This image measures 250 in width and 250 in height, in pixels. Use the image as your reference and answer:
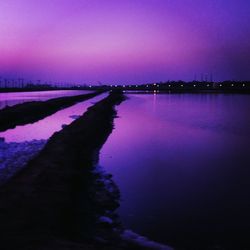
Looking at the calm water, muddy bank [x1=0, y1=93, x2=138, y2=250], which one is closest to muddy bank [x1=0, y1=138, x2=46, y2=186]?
muddy bank [x1=0, y1=93, x2=138, y2=250]

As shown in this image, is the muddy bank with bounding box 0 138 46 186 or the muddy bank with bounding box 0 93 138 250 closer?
the muddy bank with bounding box 0 93 138 250

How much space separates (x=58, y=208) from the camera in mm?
7801

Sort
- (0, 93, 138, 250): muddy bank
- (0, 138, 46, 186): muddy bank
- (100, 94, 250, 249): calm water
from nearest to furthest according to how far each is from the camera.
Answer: (0, 93, 138, 250): muddy bank
(100, 94, 250, 249): calm water
(0, 138, 46, 186): muddy bank

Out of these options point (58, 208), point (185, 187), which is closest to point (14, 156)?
point (185, 187)

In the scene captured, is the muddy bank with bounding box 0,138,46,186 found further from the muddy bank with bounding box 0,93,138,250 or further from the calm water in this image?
the calm water

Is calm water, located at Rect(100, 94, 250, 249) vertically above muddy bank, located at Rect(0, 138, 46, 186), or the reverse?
muddy bank, located at Rect(0, 138, 46, 186)

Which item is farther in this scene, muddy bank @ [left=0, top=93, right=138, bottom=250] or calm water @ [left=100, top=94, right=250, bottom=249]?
calm water @ [left=100, top=94, right=250, bottom=249]

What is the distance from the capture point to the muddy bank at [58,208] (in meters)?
6.09

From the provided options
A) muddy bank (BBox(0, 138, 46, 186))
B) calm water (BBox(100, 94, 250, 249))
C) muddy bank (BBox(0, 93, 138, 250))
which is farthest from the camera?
muddy bank (BBox(0, 138, 46, 186))

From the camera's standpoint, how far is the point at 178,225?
8.25 m

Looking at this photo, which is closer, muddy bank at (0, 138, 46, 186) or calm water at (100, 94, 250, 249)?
calm water at (100, 94, 250, 249)

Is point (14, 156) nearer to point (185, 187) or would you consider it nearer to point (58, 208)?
point (185, 187)

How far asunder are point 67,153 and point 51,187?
14.4 ft

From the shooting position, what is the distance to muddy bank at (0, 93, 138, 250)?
6.09 meters
